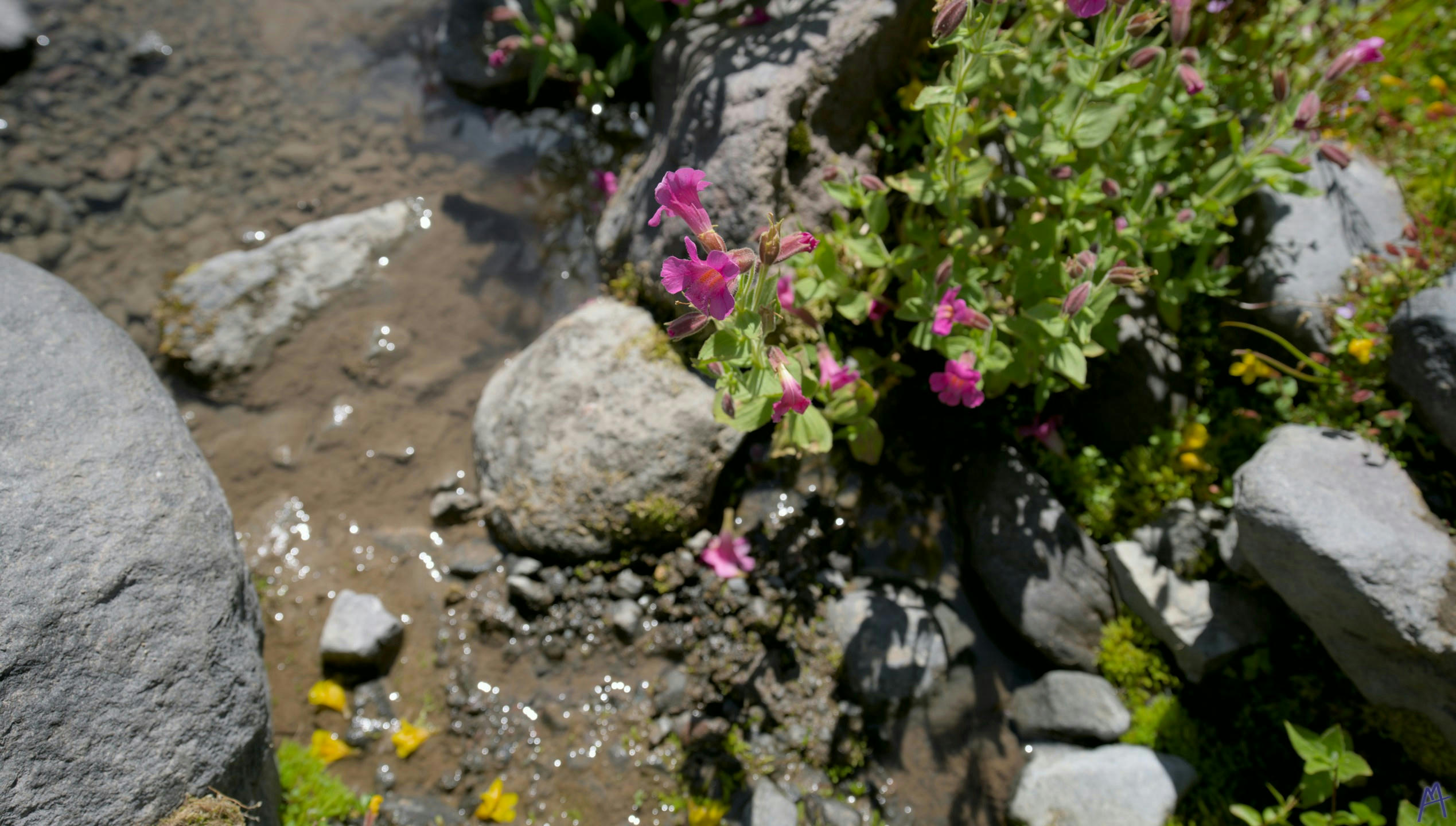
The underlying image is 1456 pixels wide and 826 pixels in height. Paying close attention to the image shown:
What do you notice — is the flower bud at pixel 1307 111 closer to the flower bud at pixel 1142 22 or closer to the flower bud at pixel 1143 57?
the flower bud at pixel 1143 57

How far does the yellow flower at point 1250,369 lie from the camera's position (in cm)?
386

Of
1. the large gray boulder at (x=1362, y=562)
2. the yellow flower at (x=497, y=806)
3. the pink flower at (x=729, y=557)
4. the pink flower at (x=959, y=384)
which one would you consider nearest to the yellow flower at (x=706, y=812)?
the yellow flower at (x=497, y=806)

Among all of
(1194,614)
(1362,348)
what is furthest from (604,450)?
(1362,348)

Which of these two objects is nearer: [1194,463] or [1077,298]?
[1077,298]

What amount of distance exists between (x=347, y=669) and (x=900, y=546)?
2919 millimetres

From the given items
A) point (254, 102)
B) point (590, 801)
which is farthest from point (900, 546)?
point (254, 102)

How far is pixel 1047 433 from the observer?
4.18 meters

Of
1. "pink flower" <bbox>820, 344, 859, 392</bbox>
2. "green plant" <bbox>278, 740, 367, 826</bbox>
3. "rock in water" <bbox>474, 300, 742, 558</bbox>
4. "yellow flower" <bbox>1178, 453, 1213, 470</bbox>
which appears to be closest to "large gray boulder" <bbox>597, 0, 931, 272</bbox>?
"rock in water" <bbox>474, 300, 742, 558</bbox>

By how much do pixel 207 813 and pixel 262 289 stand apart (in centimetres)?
321

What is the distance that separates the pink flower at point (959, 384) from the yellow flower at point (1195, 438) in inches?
58.8

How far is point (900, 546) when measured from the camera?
424 centimetres

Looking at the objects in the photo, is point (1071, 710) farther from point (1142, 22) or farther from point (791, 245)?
point (1142, 22)

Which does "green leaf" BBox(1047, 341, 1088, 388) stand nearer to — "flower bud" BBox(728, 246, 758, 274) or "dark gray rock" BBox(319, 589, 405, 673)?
"flower bud" BBox(728, 246, 758, 274)

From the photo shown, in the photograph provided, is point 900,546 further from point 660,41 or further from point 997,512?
point 660,41
